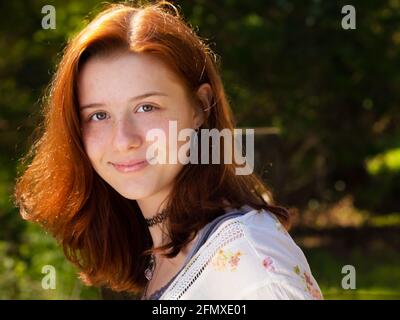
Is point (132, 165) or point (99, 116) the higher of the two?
point (99, 116)

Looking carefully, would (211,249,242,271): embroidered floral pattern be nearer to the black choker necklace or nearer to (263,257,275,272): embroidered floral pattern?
(263,257,275,272): embroidered floral pattern

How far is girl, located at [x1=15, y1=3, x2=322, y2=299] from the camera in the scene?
179 centimetres

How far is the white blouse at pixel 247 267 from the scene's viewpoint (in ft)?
5.39

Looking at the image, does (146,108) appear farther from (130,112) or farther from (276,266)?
(276,266)

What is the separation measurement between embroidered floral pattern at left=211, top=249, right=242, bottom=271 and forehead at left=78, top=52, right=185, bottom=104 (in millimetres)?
476

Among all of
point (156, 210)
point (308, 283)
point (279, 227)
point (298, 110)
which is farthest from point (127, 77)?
point (298, 110)

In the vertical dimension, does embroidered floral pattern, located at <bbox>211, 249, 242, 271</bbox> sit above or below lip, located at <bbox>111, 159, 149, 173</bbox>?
below

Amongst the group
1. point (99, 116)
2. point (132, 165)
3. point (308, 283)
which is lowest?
point (308, 283)

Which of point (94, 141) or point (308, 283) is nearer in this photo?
point (308, 283)

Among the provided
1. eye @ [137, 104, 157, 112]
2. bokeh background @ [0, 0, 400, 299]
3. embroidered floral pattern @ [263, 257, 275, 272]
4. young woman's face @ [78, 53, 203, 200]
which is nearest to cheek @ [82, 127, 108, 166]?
young woman's face @ [78, 53, 203, 200]

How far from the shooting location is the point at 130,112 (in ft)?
6.40

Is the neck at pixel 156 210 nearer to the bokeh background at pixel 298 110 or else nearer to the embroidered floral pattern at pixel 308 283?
the embroidered floral pattern at pixel 308 283

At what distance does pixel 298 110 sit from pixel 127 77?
4094 millimetres
